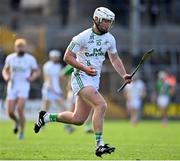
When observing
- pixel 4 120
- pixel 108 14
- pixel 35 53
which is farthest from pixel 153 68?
pixel 108 14

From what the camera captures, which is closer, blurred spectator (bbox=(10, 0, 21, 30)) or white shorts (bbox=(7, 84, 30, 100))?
white shorts (bbox=(7, 84, 30, 100))

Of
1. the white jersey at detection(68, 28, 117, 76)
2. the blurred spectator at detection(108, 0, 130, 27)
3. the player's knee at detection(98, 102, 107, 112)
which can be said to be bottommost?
the player's knee at detection(98, 102, 107, 112)

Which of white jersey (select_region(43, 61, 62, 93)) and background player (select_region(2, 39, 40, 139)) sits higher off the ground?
white jersey (select_region(43, 61, 62, 93))

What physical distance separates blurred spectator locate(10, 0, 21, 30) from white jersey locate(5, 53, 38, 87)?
2634 cm

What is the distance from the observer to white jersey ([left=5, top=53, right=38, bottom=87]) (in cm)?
2206

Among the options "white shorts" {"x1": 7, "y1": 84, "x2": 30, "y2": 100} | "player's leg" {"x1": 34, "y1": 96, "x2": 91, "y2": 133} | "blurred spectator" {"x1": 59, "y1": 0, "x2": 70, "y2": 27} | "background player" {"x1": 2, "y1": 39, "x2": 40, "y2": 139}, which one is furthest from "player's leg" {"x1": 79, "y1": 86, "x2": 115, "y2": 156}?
"blurred spectator" {"x1": 59, "y1": 0, "x2": 70, "y2": 27}

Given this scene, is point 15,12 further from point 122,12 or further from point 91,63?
point 91,63

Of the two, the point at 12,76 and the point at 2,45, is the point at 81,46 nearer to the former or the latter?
the point at 12,76

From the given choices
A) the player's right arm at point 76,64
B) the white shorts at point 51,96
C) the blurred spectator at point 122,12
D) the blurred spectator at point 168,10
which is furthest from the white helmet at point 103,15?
the blurred spectator at point 168,10

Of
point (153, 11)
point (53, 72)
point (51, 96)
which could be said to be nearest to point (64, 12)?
point (153, 11)

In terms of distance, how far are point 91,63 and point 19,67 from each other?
7490 mm

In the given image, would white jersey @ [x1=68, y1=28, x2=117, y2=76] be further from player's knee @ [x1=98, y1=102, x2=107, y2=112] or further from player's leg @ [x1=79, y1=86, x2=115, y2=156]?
player's knee @ [x1=98, y1=102, x2=107, y2=112]

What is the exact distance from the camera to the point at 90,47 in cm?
1494

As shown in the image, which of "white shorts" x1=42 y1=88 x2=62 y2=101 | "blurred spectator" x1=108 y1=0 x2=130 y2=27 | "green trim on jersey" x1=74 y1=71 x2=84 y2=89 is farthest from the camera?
"blurred spectator" x1=108 y1=0 x2=130 y2=27
